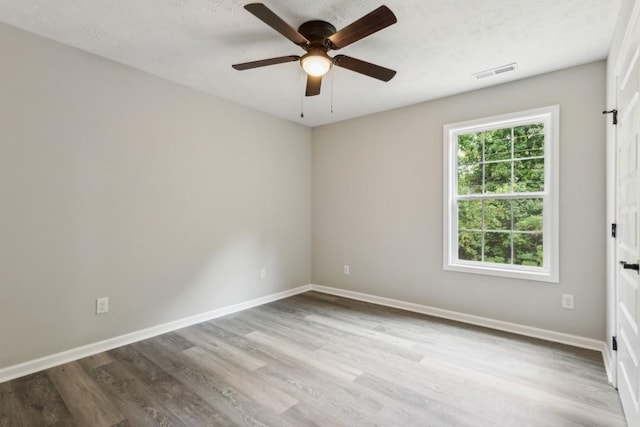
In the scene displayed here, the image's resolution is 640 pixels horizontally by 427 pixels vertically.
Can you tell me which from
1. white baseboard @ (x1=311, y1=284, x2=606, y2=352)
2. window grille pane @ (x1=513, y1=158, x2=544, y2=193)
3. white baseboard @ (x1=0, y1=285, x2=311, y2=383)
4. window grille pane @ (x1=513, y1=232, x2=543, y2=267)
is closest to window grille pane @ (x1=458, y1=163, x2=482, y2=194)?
window grille pane @ (x1=513, y1=158, x2=544, y2=193)

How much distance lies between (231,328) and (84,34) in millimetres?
2805

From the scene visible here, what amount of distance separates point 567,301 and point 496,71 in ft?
7.20

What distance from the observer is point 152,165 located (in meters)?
3.09

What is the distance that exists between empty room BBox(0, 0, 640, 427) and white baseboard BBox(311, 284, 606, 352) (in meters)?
0.02

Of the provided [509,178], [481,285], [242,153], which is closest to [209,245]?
[242,153]

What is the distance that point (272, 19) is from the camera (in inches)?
69.9

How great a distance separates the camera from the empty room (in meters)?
2.02

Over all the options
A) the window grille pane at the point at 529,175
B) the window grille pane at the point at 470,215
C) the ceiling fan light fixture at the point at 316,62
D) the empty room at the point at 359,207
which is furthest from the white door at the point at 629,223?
the ceiling fan light fixture at the point at 316,62

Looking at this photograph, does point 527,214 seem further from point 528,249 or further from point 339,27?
Result: point 339,27

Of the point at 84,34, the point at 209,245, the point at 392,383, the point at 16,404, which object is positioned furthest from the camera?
the point at 209,245

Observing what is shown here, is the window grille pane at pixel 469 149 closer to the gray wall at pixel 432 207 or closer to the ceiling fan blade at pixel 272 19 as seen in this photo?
the gray wall at pixel 432 207

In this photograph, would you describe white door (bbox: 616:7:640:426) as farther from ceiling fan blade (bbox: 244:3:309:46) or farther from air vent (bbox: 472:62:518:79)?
ceiling fan blade (bbox: 244:3:309:46)

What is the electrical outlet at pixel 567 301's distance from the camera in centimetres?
288

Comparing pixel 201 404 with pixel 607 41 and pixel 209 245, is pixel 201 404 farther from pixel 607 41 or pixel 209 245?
pixel 607 41
